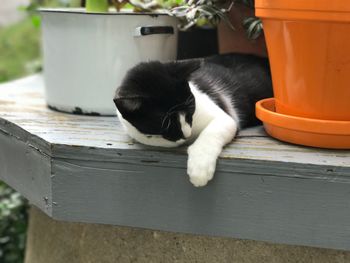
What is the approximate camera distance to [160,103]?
912 millimetres

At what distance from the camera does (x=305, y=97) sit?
3.18ft

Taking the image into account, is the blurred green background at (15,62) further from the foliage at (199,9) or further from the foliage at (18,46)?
the foliage at (199,9)

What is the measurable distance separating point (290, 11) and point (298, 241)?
415 mm

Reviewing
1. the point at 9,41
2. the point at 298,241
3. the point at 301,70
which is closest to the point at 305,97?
the point at 301,70

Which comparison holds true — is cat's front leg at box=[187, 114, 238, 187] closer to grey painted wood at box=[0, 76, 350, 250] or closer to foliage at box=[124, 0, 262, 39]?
grey painted wood at box=[0, 76, 350, 250]

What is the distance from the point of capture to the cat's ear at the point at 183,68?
94 centimetres

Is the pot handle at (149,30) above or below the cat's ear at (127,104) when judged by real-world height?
above

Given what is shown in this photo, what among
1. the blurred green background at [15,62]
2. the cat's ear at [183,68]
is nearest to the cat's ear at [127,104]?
the cat's ear at [183,68]

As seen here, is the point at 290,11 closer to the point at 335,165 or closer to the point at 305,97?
the point at 305,97

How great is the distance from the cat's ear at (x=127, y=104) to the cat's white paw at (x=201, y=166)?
133mm

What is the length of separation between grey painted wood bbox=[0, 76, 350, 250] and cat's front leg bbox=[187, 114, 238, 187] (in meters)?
0.02

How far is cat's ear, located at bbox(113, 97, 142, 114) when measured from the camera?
86 centimetres

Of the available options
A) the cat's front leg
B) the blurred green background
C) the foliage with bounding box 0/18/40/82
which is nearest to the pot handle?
the cat's front leg

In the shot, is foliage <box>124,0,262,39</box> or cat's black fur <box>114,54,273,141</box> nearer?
cat's black fur <box>114,54,273,141</box>
